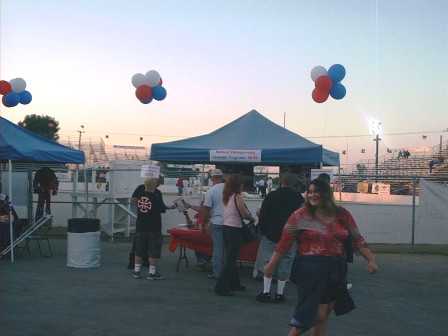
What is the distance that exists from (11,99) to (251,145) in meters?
6.51

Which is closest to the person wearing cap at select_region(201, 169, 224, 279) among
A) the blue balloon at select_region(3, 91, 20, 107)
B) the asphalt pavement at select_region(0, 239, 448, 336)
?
the asphalt pavement at select_region(0, 239, 448, 336)

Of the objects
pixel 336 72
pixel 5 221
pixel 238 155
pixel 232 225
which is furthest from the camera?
pixel 336 72

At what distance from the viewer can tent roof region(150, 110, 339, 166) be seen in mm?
9930

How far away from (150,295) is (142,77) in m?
6.50

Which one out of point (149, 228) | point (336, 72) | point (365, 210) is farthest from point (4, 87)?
point (365, 210)

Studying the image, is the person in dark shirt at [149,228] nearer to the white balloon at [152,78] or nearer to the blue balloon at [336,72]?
the white balloon at [152,78]

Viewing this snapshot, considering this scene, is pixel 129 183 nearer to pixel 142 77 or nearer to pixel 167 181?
pixel 142 77

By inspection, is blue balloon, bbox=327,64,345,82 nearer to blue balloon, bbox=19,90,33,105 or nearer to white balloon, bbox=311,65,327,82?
white balloon, bbox=311,65,327,82

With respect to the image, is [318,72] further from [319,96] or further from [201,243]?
[201,243]

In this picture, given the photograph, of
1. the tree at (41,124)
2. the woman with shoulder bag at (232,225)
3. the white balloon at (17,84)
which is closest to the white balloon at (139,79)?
the white balloon at (17,84)

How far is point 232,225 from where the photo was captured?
780cm

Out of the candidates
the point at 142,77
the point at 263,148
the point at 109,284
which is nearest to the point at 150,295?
the point at 109,284

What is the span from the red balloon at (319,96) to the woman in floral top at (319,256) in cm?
739

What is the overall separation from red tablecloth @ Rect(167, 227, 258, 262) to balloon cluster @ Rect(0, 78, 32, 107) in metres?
6.41
